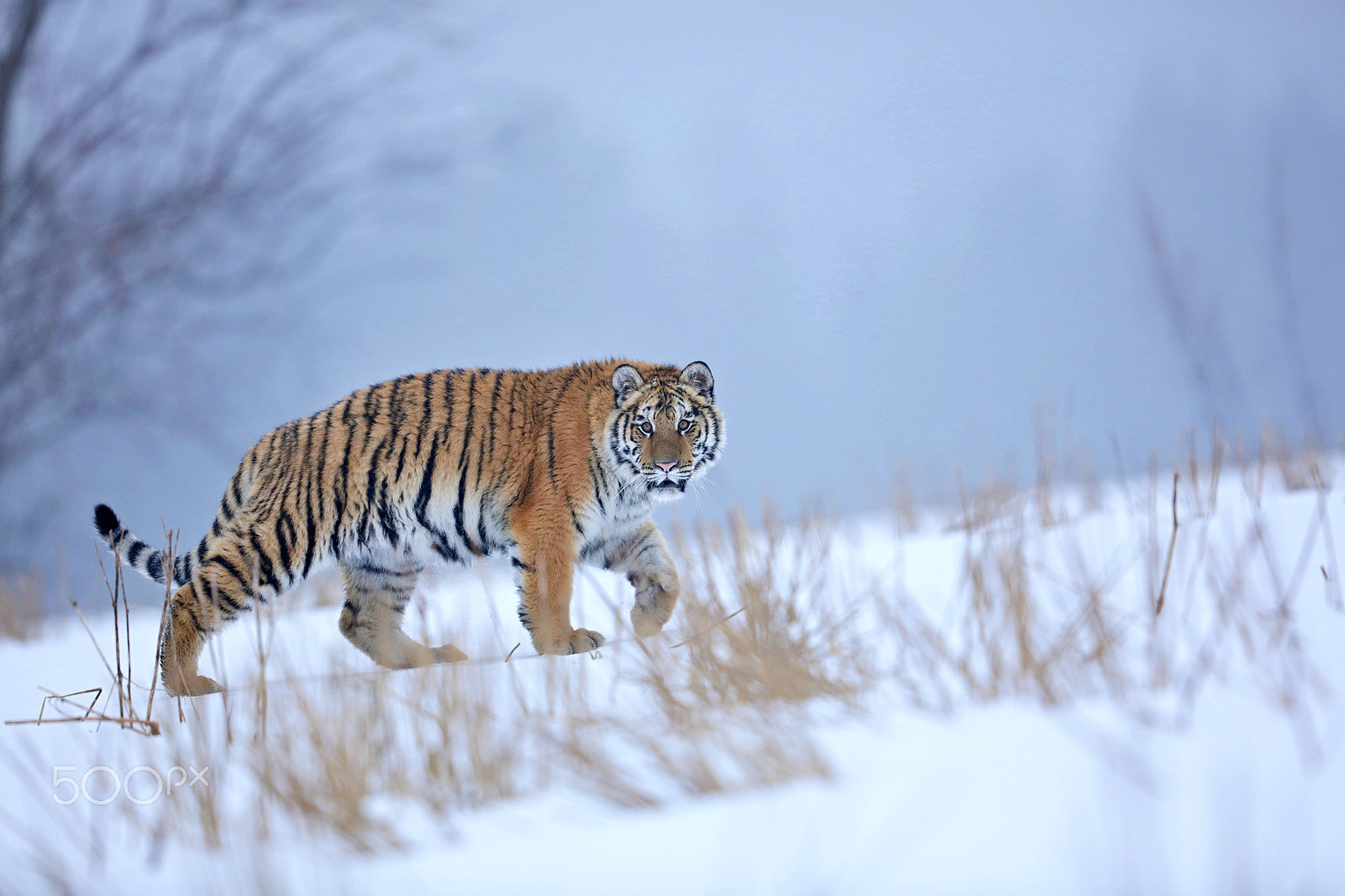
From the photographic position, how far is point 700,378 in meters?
3.56

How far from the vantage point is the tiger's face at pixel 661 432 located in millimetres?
3305

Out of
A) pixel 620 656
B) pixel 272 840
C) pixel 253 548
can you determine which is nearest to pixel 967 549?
pixel 620 656

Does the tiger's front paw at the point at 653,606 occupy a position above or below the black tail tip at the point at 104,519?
below

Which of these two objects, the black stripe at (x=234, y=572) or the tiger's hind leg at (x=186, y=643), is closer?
the tiger's hind leg at (x=186, y=643)

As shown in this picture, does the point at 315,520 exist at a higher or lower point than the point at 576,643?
higher

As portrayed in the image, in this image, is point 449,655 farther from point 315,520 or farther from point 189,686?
point 315,520

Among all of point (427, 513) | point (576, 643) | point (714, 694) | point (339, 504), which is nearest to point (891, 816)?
point (714, 694)

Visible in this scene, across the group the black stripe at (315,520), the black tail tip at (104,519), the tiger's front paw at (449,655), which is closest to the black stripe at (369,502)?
the black stripe at (315,520)

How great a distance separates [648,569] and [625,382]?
27.5 inches

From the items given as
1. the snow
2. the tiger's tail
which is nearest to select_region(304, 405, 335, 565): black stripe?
the tiger's tail

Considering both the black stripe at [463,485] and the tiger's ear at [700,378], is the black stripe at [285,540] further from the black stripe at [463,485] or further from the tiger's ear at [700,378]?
the tiger's ear at [700,378]

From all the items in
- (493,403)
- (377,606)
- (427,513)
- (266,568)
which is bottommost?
(377,606)

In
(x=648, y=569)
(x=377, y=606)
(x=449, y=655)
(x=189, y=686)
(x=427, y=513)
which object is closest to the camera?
(x=449, y=655)

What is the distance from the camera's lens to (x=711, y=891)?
1.17m
